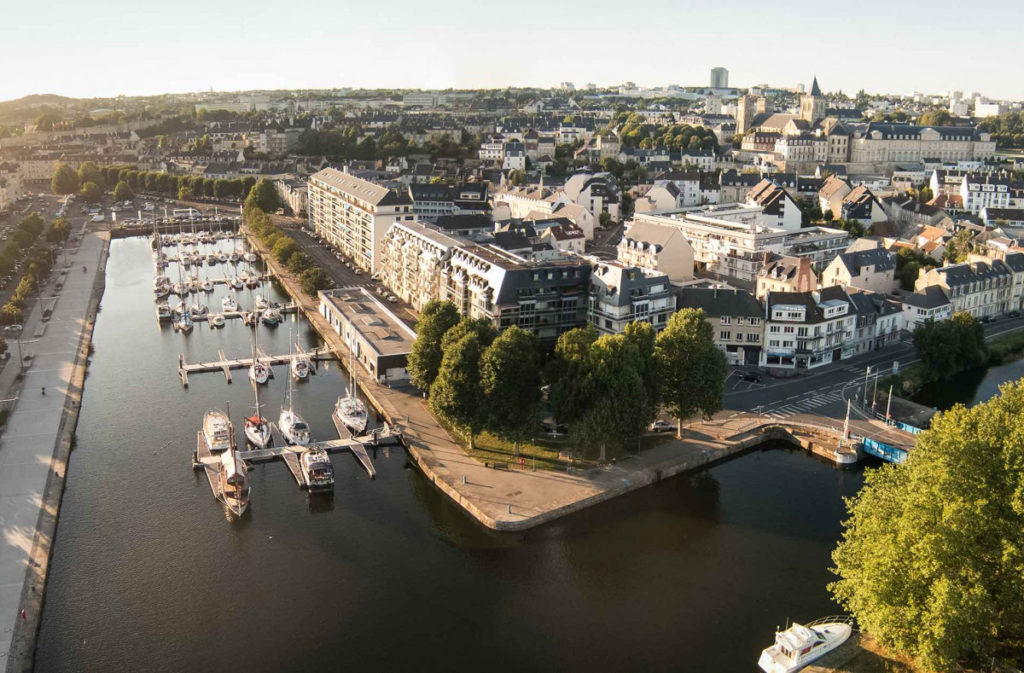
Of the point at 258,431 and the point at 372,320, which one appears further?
the point at 372,320

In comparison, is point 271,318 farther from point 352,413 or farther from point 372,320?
point 352,413

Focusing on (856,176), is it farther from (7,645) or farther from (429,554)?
(7,645)

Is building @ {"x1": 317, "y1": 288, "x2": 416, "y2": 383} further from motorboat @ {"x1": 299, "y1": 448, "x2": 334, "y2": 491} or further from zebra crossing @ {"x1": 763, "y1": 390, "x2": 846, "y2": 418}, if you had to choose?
zebra crossing @ {"x1": 763, "y1": 390, "x2": 846, "y2": 418}

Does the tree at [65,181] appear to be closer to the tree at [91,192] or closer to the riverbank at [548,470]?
the tree at [91,192]

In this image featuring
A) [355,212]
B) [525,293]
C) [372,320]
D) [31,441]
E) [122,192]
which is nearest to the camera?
[31,441]

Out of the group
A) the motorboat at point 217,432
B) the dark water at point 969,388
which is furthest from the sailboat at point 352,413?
the dark water at point 969,388

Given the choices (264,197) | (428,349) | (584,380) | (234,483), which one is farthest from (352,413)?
(264,197)
